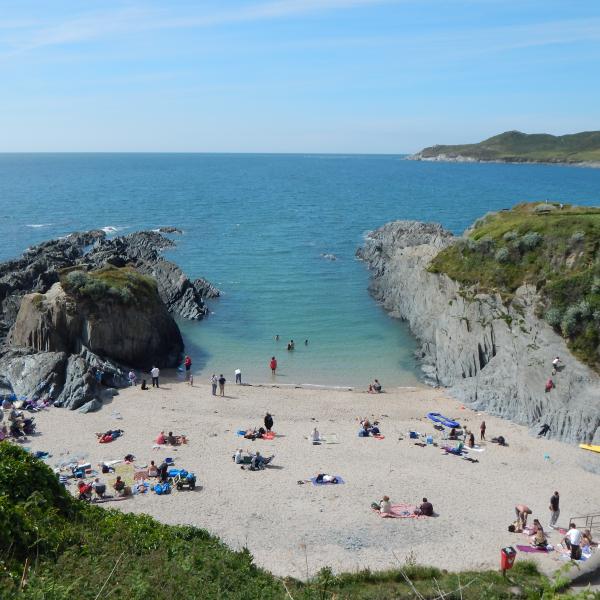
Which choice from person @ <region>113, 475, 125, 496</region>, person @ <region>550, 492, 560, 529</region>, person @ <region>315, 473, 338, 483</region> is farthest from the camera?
person @ <region>315, 473, 338, 483</region>

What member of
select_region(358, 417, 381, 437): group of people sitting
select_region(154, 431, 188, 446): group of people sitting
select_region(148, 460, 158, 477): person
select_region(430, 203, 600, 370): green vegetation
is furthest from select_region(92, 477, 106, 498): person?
select_region(430, 203, 600, 370): green vegetation

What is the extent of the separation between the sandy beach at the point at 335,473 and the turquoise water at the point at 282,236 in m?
6.04

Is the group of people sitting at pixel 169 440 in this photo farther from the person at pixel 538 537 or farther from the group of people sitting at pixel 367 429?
the person at pixel 538 537

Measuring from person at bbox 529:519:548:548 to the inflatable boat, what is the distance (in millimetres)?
10022

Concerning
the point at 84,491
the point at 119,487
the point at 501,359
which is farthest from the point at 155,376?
the point at 501,359

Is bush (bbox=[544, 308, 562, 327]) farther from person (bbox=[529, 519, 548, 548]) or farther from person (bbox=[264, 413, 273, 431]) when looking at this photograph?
person (bbox=[264, 413, 273, 431])

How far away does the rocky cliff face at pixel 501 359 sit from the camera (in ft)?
101

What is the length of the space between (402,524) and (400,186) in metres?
161

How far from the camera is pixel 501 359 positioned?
3544 cm

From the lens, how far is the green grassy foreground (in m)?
13.6

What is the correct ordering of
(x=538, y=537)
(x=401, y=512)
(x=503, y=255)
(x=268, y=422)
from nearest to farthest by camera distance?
(x=538, y=537) → (x=401, y=512) → (x=268, y=422) → (x=503, y=255)

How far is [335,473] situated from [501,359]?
13565mm

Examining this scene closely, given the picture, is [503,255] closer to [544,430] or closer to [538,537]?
[544,430]

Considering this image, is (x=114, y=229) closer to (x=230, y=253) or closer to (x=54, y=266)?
(x=230, y=253)
